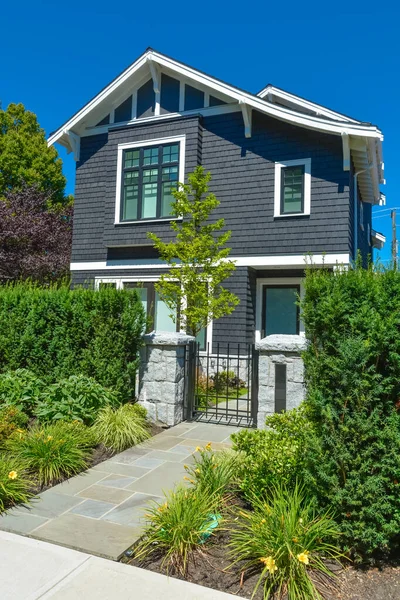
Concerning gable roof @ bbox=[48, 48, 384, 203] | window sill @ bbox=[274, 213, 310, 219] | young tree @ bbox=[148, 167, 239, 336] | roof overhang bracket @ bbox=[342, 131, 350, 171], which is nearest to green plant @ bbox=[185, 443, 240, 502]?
young tree @ bbox=[148, 167, 239, 336]

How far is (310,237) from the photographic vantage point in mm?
10992

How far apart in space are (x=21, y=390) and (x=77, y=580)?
165 inches

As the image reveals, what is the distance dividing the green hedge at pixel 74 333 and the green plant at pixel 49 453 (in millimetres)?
1866

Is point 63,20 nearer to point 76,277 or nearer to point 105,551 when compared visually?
point 76,277

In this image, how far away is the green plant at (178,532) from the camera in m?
3.15

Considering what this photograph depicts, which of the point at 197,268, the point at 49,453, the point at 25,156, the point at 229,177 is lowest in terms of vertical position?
the point at 49,453

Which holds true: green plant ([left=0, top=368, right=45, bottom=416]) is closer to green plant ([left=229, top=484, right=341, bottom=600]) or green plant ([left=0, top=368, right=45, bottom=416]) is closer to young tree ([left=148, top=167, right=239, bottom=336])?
young tree ([left=148, top=167, right=239, bottom=336])

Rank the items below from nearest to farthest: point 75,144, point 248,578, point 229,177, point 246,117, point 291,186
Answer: point 248,578 → point 291,186 → point 246,117 → point 229,177 → point 75,144

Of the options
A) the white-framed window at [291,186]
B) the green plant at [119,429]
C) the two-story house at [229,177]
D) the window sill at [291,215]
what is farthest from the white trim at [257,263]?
the green plant at [119,429]

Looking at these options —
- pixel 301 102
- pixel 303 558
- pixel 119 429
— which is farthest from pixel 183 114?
pixel 303 558

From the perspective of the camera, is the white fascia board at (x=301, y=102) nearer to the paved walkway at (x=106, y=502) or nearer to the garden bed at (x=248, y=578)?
the paved walkway at (x=106, y=502)

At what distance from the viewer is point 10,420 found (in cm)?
567

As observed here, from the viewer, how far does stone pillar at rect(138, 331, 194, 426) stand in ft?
22.8

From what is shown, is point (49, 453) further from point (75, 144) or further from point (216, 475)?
point (75, 144)
